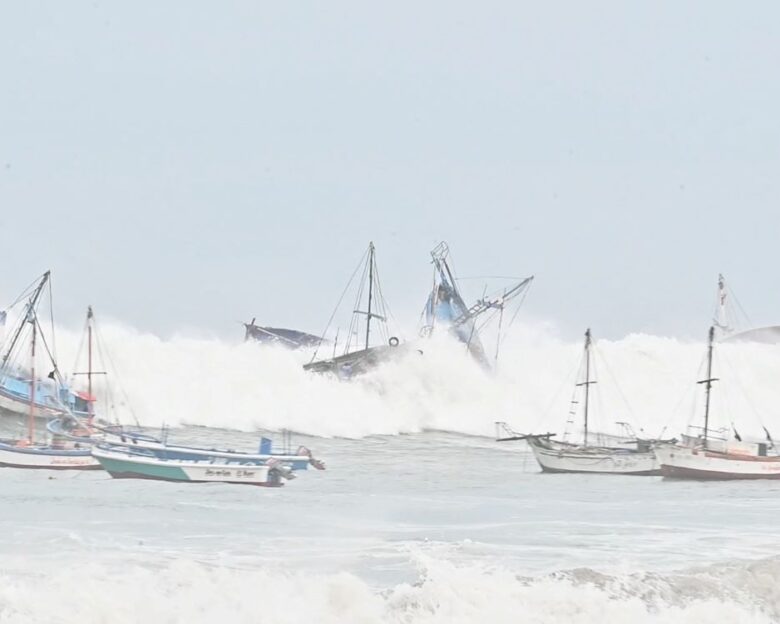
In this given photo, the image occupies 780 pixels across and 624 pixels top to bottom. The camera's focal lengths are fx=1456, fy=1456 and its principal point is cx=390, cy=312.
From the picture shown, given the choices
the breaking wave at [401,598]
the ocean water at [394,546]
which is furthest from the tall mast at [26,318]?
the breaking wave at [401,598]

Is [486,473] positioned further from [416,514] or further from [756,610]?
[756,610]

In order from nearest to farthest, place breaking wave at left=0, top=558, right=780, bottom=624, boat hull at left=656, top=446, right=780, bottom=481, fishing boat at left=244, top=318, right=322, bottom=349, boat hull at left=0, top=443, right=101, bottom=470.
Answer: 1. breaking wave at left=0, top=558, right=780, bottom=624
2. boat hull at left=0, top=443, right=101, bottom=470
3. boat hull at left=656, top=446, right=780, bottom=481
4. fishing boat at left=244, top=318, right=322, bottom=349

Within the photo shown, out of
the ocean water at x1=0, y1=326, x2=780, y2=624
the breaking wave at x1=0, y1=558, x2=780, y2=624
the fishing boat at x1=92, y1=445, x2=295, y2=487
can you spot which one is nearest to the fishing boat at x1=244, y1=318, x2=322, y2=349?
the ocean water at x1=0, y1=326, x2=780, y2=624

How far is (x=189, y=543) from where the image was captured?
93.5ft

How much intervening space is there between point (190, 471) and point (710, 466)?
2126cm

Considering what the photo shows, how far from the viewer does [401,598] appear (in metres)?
19.9

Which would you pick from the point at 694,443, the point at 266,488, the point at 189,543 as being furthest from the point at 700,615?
the point at 694,443

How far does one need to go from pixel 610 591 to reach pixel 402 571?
4.81 metres

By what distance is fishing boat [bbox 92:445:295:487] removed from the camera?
4659 centimetres

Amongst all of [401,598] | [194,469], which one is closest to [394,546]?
[401,598]

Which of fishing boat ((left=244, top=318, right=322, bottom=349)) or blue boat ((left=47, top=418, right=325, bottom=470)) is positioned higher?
fishing boat ((left=244, top=318, right=322, bottom=349))

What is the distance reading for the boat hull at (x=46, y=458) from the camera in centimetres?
5044

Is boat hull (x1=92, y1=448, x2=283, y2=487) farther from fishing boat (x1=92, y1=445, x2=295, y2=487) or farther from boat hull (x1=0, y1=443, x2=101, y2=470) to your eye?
boat hull (x1=0, y1=443, x2=101, y2=470)

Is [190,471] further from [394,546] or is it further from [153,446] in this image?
[394,546]
